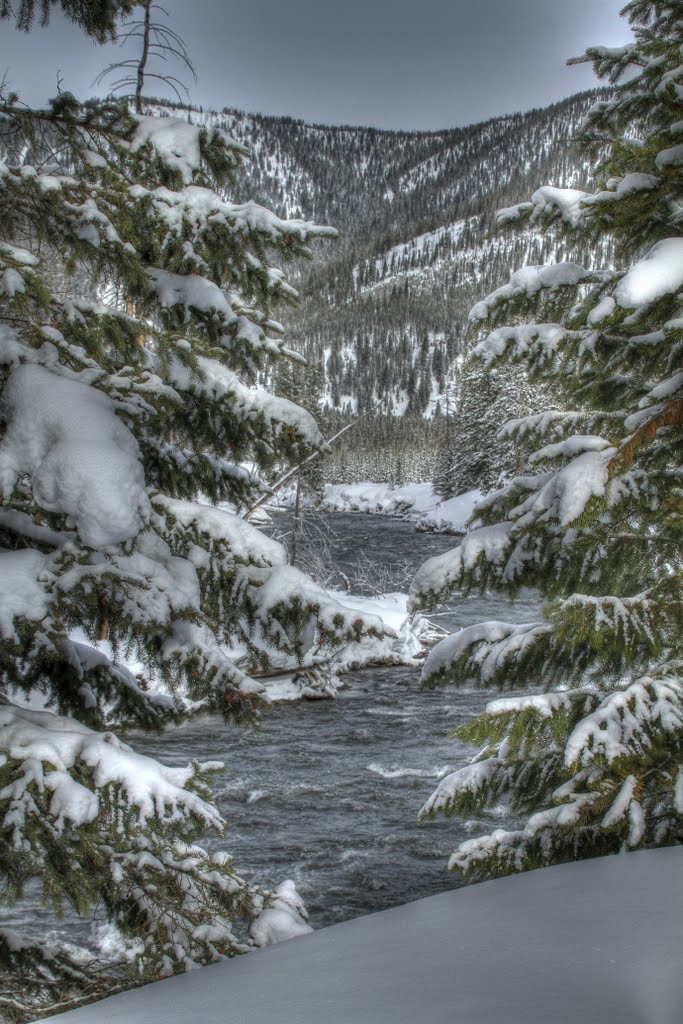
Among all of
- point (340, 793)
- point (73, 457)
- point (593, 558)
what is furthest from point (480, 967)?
point (340, 793)

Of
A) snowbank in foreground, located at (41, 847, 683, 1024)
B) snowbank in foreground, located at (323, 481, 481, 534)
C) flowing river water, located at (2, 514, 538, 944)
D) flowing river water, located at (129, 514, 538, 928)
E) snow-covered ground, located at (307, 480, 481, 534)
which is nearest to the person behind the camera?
snowbank in foreground, located at (41, 847, 683, 1024)

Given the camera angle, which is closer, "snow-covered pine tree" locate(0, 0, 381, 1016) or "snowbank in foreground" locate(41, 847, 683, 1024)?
"snowbank in foreground" locate(41, 847, 683, 1024)

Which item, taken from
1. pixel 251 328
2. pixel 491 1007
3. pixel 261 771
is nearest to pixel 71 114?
pixel 251 328

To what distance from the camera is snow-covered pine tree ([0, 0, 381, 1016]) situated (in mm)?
Answer: 2613

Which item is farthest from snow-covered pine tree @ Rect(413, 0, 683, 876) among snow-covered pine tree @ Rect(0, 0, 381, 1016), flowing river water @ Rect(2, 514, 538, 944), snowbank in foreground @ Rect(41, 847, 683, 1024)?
flowing river water @ Rect(2, 514, 538, 944)

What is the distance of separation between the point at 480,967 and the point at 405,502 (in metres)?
59.4

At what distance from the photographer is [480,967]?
2.04 m

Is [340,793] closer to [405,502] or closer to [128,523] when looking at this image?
[128,523]

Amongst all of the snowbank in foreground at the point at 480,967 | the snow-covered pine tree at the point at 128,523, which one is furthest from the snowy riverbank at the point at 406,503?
the snowbank in foreground at the point at 480,967

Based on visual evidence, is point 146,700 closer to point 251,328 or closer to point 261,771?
point 251,328

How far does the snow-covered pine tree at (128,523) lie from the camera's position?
8.57ft

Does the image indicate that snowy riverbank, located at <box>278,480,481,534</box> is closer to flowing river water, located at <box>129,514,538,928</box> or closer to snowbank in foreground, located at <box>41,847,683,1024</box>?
flowing river water, located at <box>129,514,538,928</box>

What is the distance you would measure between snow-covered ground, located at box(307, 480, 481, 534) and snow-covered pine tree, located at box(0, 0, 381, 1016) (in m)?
39.0

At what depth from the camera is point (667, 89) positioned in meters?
3.79
